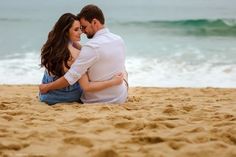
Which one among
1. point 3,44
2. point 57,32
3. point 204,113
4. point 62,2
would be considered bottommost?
point 62,2

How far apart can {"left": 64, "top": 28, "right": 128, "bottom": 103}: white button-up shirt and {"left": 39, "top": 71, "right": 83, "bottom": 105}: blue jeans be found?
100 mm

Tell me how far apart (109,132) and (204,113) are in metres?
1.19

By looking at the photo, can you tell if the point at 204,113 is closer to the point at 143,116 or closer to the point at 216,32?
the point at 143,116

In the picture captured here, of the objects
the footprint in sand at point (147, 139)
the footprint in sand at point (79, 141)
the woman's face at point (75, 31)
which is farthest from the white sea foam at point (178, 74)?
the footprint in sand at point (79, 141)

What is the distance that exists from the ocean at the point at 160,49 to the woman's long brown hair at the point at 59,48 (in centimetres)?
517

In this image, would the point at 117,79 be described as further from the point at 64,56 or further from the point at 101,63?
the point at 64,56

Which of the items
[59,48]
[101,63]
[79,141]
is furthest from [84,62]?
[79,141]

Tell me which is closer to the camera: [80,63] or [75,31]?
[80,63]

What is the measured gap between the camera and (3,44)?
16734 mm

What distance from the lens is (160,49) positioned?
1513cm

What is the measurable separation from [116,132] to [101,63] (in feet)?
4.44

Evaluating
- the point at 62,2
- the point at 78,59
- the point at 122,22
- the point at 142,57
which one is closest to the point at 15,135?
the point at 78,59

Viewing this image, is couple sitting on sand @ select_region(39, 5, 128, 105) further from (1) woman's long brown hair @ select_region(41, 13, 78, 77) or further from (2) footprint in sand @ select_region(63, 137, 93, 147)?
Result: (2) footprint in sand @ select_region(63, 137, 93, 147)

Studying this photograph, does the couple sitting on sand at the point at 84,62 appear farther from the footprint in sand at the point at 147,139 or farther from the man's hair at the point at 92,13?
the footprint in sand at the point at 147,139
